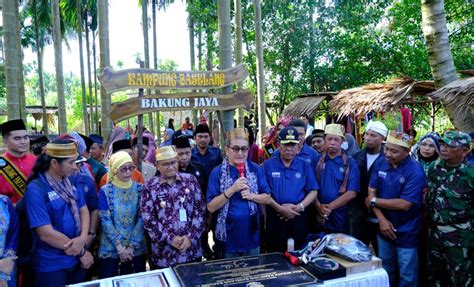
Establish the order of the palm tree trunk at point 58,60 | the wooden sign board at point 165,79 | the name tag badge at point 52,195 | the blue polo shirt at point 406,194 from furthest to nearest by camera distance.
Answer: the palm tree trunk at point 58,60 < the wooden sign board at point 165,79 < the blue polo shirt at point 406,194 < the name tag badge at point 52,195

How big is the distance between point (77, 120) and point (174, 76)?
32.6m

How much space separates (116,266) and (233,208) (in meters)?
1.22

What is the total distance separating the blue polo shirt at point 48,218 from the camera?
9.21 feet

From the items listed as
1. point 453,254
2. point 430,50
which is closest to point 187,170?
point 453,254

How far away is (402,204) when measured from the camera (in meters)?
3.49

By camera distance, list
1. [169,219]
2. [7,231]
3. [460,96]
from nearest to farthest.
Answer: [7,231]
[169,219]
[460,96]

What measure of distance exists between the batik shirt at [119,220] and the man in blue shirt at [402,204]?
95.0 inches

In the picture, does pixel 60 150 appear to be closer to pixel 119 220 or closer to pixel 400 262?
pixel 119 220

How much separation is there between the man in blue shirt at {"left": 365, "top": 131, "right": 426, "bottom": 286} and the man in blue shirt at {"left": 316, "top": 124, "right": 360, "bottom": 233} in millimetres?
299

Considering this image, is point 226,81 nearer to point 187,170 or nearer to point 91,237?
point 187,170

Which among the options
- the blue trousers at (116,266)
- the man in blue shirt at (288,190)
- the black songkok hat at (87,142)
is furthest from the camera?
the black songkok hat at (87,142)

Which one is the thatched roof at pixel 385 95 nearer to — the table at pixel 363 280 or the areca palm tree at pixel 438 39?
the areca palm tree at pixel 438 39

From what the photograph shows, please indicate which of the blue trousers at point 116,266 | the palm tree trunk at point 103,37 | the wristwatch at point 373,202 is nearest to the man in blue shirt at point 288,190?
the wristwatch at point 373,202

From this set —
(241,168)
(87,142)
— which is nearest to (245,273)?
(241,168)
